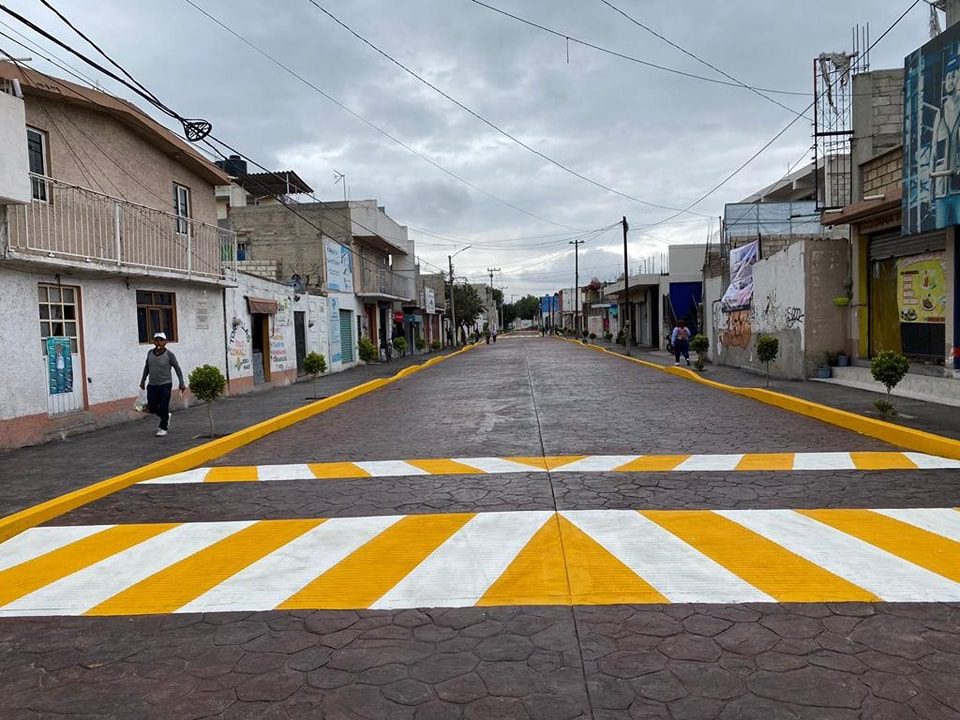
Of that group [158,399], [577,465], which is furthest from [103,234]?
[577,465]

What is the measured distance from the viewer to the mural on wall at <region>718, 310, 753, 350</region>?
2178 centimetres

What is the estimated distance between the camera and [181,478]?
Result: 8039 mm

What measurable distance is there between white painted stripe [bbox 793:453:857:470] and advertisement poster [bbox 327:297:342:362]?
842 inches

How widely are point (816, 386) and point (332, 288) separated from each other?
19457mm

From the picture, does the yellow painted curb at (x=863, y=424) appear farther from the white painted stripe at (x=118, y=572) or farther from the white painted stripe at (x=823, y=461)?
the white painted stripe at (x=118, y=572)

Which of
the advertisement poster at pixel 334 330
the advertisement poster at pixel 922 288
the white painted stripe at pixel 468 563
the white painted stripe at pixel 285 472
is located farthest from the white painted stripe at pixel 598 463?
the advertisement poster at pixel 334 330

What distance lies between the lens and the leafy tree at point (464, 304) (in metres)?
67.2

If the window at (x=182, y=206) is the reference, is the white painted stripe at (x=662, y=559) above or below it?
below

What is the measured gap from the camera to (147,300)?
14016 mm

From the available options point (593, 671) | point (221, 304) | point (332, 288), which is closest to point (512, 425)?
point (593, 671)

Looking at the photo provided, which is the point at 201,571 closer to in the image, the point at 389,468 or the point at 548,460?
the point at 389,468

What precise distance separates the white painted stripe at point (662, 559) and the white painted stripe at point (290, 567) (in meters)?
1.74

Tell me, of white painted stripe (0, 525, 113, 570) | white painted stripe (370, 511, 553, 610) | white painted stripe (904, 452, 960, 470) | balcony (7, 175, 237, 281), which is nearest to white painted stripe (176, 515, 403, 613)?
white painted stripe (370, 511, 553, 610)

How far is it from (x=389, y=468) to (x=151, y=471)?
2870 millimetres
